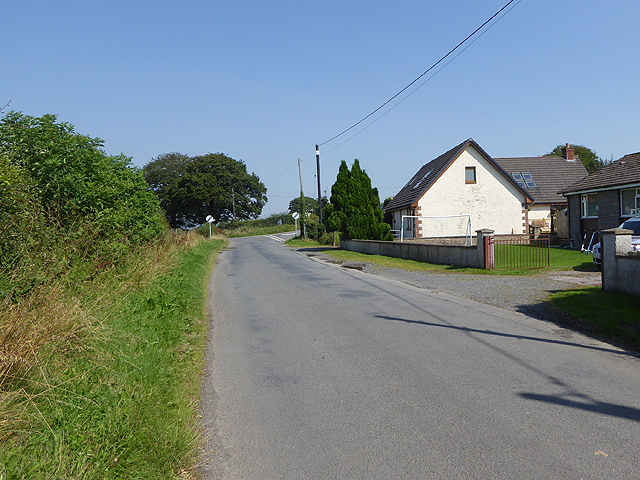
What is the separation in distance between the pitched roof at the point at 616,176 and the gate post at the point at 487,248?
1070 centimetres

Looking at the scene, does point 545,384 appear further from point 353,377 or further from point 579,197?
point 579,197

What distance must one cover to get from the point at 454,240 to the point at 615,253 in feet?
80.0

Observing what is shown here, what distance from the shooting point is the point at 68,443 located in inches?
140

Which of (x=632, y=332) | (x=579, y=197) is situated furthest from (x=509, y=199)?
(x=632, y=332)

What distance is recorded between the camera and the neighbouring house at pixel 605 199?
24.5 m

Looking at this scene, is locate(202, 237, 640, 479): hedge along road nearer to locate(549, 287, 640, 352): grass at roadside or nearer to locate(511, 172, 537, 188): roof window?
locate(549, 287, 640, 352): grass at roadside

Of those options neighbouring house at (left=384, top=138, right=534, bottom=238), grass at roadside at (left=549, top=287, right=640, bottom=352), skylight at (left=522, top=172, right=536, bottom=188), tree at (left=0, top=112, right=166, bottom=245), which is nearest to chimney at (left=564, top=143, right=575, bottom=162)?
skylight at (left=522, top=172, right=536, bottom=188)

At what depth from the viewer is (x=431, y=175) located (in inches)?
1428

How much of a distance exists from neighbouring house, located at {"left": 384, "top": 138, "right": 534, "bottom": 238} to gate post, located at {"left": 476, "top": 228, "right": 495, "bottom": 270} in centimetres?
1703

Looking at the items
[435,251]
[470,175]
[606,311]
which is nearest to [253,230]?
[470,175]

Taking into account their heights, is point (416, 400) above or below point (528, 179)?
below

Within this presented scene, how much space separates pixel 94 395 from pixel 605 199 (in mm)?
27552

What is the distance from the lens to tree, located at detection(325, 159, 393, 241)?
108 feet

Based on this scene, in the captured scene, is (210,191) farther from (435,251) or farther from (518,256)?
(518,256)
